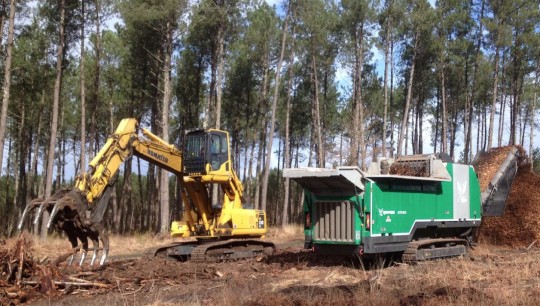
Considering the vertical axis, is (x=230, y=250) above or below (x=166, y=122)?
below

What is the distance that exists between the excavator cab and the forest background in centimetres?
1086

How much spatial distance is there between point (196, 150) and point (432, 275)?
24.0 feet

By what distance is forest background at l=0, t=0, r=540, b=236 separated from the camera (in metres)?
27.3

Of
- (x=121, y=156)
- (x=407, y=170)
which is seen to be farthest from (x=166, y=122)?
(x=407, y=170)

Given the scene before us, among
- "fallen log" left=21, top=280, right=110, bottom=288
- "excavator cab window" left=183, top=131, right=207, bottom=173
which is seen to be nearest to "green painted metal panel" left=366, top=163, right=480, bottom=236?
"excavator cab window" left=183, top=131, right=207, bottom=173

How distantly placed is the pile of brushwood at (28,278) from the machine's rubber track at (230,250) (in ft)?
14.1

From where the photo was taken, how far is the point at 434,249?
13141mm

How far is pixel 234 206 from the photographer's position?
52.7ft

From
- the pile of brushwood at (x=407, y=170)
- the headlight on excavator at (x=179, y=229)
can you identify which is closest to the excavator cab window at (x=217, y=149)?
the headlight on excavator at (x=179, y=229)

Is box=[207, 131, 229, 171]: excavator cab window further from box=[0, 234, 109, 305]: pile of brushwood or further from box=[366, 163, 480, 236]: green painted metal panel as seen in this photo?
box=[0, 234, 109, 305]: pile of brushwood

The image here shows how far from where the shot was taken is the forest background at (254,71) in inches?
1074

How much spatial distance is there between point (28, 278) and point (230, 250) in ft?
20.2

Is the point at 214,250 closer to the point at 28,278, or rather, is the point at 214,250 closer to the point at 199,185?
the point at 199,185

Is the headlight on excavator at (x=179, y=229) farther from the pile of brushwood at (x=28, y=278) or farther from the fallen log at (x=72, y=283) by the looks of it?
the fallen log at (x=72, y=283)
